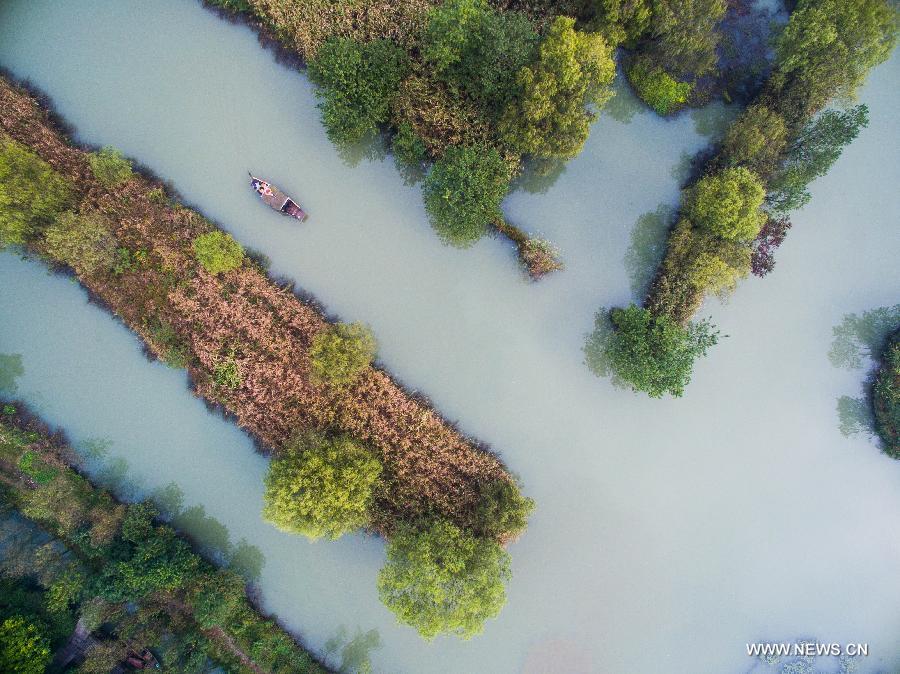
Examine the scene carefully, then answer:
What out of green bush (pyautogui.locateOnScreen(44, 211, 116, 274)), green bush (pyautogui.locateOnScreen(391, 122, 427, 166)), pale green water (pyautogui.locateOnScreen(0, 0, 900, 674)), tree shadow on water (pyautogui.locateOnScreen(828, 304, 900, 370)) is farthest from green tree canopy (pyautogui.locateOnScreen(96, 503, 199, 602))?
tree shadow on water (pyautogui.locateOnScreen(828, 304, 900, 370))

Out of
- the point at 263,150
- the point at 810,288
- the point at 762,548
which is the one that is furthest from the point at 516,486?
the point at 263,150

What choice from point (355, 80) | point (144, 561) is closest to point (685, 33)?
point (355, 80)

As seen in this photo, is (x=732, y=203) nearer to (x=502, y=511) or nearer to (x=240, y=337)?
(x=502, y=511)

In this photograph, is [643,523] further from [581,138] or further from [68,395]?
[68,395]

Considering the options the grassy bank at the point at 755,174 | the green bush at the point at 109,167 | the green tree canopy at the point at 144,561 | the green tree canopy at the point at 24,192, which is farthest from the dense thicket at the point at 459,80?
the green tree canopy at the point at 144,561

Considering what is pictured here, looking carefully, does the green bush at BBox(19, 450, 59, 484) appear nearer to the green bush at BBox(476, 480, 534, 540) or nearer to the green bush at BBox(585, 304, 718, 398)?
the green bush at BBox(476, 480, 534, 540)
